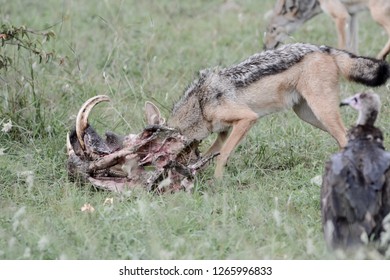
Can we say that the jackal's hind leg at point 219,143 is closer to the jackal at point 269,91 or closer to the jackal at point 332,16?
the jackal at point 269,91

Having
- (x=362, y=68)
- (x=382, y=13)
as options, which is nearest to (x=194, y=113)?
(x=362, y=68)

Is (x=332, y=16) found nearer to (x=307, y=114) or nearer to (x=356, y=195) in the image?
(x=307, y=114)

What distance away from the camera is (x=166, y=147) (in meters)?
7.58

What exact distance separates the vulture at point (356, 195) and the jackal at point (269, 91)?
200cm

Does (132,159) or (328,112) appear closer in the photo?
(132,159)

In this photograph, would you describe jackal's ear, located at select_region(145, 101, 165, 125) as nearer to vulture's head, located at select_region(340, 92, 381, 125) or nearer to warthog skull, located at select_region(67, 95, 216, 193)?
warthog skull, located at select_region(67, 95, 216, 193)

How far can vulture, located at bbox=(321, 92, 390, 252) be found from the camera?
5789 mm

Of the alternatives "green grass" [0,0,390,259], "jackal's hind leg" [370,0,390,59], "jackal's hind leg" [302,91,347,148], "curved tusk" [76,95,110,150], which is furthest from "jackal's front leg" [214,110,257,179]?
"jackal's hind leg" [370,0,390,59]

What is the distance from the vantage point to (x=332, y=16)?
39.3 ft

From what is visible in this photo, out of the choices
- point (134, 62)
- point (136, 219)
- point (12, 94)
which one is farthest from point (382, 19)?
point (136, 219)

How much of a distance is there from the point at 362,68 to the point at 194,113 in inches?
62.0

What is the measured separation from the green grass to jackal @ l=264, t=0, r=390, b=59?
242 mm
